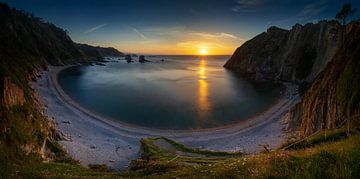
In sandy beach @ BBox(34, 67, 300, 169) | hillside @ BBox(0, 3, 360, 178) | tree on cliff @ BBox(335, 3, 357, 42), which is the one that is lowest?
sandy beach @ BBox(34, 67, 300, 169)

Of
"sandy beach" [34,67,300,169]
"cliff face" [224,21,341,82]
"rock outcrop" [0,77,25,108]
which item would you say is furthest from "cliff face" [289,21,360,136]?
"cliff face" [224,21,341,82]

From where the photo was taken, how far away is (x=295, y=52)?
352 ft

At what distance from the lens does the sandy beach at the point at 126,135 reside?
114ft

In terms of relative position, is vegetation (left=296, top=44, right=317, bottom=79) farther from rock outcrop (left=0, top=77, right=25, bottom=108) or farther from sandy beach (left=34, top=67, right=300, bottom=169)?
rock outcrop (left=0, top=77, right=25, bottom=108)

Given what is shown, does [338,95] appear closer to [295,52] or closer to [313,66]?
[313,66]

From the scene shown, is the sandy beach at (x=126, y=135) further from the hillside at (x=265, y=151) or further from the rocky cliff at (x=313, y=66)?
the rocky cliff at (x=313, y=66)

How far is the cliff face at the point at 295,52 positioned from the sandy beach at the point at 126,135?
40706mm

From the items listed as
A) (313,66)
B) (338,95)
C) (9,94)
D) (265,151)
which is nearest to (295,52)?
(313,66)

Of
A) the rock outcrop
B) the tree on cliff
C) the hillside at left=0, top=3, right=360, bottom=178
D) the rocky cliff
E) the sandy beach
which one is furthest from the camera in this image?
the tree on cliff

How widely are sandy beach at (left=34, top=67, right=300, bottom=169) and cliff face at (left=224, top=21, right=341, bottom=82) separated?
4071cm

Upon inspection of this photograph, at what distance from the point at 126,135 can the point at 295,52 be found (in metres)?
88.2

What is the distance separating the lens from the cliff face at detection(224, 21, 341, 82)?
8744 cm

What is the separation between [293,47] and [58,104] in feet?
308

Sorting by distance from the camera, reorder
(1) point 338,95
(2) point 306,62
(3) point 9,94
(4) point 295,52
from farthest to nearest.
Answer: (4) point 295,52
(2) point 306,62
(3) point 9,94
(1) point 338,95
